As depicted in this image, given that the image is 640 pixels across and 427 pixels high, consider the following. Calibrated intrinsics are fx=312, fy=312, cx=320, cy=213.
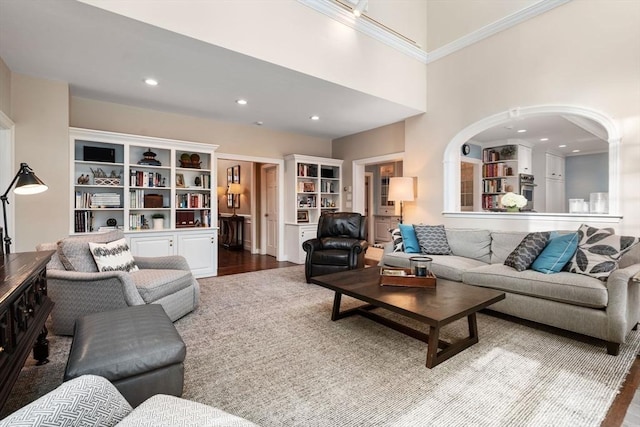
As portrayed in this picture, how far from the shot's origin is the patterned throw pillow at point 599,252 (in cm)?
264

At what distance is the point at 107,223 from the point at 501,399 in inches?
196

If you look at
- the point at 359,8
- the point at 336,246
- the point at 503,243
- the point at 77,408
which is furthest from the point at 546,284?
the point at 359,8

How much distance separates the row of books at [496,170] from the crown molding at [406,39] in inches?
121

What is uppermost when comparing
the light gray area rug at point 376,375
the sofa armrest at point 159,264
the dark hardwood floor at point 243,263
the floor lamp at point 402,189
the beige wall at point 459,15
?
the beige wall at point 459,15

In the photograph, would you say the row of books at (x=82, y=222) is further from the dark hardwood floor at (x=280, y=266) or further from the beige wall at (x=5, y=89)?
the dark hardwood floor at (x=280, y=266)

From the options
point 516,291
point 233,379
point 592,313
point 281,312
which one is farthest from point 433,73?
point 233,379

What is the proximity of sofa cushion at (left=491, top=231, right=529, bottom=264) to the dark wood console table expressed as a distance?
418 cm

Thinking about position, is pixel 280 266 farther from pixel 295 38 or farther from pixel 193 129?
pixel 295 38

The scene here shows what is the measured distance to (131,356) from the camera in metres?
1.51

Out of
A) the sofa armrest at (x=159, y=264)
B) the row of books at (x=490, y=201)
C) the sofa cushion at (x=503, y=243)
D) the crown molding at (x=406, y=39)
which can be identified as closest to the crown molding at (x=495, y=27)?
the crown molding at (x=406, y=39)

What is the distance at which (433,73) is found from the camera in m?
4.94

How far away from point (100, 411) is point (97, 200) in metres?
4.19

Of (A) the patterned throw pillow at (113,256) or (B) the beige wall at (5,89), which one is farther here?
(B) the beige wall at (5,89)

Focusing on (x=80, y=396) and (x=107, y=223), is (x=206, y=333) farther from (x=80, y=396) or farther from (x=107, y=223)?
(x=107, y=223)
